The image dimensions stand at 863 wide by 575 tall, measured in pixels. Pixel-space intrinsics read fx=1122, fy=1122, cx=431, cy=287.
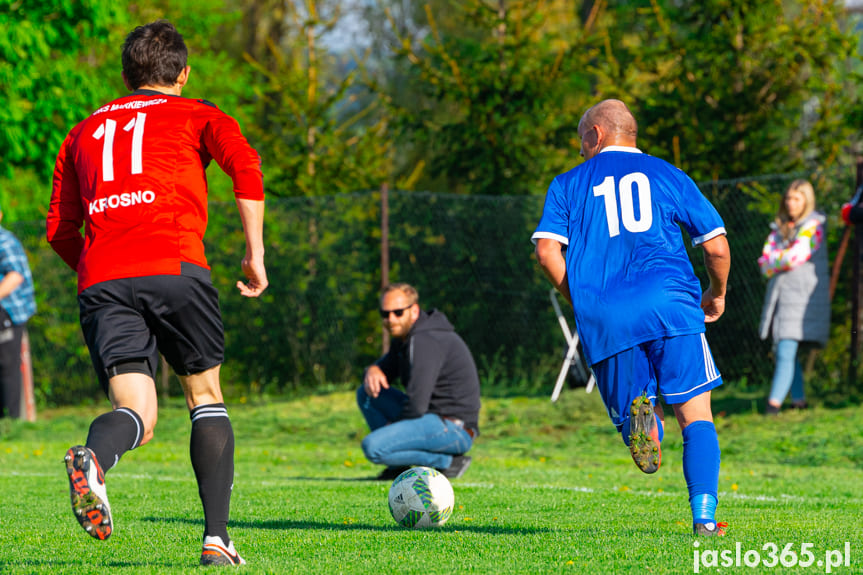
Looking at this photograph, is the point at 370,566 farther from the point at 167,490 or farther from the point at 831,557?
the point at 167,490

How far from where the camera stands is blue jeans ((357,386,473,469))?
296 inches

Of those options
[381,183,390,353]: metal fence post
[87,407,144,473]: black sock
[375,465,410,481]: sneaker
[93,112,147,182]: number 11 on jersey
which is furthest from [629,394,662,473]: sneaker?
[381,183,390,353]: metal fence post

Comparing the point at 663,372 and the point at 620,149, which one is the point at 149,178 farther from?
the point at 663,372

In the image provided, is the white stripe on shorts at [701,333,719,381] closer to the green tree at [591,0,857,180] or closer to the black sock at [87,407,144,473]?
the black sock at [87,407,144,473]

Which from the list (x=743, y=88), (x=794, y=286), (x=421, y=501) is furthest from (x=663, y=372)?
(x=743, y=88)

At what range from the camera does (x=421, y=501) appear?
5.23 meters

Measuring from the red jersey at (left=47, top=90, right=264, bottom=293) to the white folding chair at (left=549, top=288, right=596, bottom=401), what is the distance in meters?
9.36

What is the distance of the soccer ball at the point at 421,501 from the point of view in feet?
17.2

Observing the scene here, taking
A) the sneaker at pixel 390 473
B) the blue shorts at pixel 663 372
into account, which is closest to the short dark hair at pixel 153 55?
the blue shorts at pixel 663 372

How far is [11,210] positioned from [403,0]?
40.6 feet

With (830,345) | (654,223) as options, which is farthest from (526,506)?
(830,345)

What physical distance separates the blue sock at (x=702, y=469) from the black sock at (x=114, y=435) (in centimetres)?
218

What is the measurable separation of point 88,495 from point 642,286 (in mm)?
2309

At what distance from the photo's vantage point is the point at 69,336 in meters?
15.7
